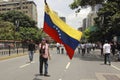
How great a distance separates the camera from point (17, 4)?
562 ft

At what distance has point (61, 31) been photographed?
546 inches

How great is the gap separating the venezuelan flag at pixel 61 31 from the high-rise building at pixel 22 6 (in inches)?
5694

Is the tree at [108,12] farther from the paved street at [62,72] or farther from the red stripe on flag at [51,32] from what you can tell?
the red stripe on flag at [51,32]

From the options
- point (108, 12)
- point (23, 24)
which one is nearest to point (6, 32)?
point (23, 24)

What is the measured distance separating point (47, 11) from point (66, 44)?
4.81 feet

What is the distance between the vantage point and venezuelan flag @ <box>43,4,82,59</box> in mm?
13828

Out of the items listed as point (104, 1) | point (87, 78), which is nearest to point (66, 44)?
point (87, 78)

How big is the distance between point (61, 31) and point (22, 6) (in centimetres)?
14763

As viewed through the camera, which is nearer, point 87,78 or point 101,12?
point 87,78

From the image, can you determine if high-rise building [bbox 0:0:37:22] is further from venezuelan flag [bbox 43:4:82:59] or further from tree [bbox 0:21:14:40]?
venezuelan flag [bbox 43:4:82:59]

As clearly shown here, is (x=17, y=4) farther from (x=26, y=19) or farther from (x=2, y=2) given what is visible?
(x=26, y=19)

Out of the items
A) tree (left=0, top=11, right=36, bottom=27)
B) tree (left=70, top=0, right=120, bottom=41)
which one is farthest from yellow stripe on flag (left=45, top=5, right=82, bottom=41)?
tree (left=0, top=11, right=36, bottom=27)

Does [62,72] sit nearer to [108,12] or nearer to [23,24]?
[108,12]

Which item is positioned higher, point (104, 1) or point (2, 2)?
point (2, 2)
